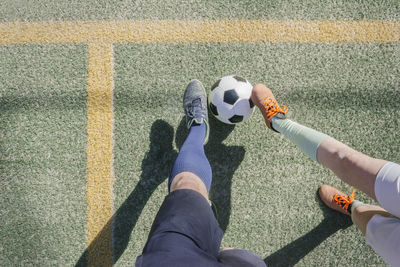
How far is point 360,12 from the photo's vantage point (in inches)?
104

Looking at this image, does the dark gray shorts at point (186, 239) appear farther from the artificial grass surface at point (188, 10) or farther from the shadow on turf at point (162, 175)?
the artificial grass surface at point (188, 10)

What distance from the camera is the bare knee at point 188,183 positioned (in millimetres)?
1899

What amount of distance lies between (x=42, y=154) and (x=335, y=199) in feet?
8.13

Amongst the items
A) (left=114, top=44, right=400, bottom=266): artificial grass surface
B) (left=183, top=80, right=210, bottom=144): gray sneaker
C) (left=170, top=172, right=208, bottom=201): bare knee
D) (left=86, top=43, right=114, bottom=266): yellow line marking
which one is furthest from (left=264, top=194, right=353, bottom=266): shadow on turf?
(left=86, top=43, right=114, bottom=266): yellow line marking

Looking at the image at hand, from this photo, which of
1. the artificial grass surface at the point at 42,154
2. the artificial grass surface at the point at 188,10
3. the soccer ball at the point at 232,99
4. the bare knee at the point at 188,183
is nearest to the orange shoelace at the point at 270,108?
the soccer ball at the point at 232,99

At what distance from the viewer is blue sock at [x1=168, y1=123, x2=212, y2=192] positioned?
81.6 inches

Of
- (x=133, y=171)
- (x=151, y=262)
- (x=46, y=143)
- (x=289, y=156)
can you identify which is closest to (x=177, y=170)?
(x=133, y=171)

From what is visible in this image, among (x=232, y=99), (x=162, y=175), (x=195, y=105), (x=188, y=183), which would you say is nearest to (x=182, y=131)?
(x=195, y=105)

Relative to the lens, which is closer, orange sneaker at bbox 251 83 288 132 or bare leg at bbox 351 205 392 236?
bare leg at bbox 351 205 392 236

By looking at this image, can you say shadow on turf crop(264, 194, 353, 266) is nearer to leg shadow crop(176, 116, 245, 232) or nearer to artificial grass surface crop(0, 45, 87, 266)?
leg shadow crop(176, 116, 245, 232)

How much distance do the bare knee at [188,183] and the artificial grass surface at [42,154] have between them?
3.05 feet

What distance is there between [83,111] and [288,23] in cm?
198

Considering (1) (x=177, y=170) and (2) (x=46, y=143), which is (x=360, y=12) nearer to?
(1) (x=177, y=170)

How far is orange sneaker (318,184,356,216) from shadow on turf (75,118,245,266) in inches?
29.1
